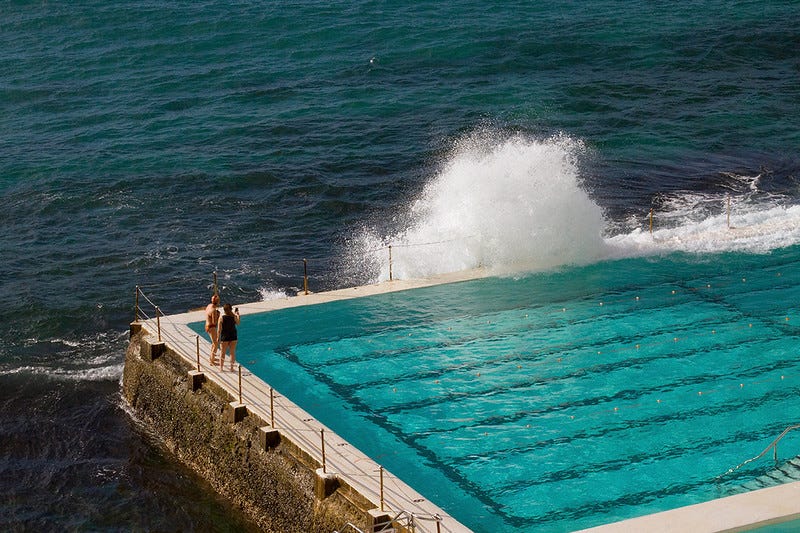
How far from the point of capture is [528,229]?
951 inches

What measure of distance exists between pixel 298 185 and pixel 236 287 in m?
7.10

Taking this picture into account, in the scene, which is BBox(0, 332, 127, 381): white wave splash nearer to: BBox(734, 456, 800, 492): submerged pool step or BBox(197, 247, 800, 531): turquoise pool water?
BBox(197, 247, 800, 531): turquoise pool water

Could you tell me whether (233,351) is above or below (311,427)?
above

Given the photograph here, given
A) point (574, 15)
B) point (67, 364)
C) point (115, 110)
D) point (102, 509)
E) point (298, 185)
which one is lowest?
point (102, 509)

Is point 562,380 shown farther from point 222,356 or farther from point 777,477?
point 222,356

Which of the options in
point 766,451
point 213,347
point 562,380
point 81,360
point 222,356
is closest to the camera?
point 766,451

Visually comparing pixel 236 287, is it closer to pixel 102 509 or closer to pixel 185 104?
pixel 102 509

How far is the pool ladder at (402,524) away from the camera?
14.1 m

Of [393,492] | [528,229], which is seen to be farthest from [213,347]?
[528,229]

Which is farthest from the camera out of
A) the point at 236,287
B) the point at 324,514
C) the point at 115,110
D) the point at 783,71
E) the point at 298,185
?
the point at 783,71

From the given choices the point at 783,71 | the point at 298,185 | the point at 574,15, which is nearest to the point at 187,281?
the point at 298,185

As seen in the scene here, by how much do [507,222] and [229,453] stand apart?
8.71 m

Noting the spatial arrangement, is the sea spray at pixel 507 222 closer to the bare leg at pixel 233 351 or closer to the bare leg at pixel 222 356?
the bare leg at pixel 233 351

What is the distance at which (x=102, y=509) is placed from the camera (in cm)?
1812
